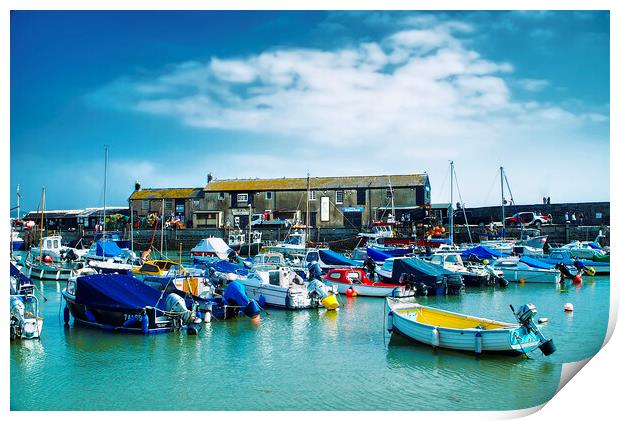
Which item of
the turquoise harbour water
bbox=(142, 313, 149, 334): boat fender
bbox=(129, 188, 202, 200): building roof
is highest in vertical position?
bbox=(129, 188, 202, 200): building roof

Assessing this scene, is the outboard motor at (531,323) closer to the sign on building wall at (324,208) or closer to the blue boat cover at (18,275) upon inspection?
the blue boat cover at (18,275)

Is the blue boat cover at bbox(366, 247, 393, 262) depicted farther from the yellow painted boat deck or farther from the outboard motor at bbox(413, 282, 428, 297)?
the yellow painted boat deck

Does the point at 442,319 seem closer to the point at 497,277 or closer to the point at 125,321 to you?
the point at 125,321

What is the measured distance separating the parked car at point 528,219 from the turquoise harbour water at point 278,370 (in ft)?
101

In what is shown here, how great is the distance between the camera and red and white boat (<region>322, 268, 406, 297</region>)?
2238cm

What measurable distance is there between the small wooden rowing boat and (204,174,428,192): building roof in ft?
113

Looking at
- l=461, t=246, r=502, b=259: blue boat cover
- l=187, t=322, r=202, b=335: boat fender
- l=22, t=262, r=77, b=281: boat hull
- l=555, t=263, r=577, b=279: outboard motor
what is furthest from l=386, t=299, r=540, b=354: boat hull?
l=22, t=262, r=77, b=281: boat hull

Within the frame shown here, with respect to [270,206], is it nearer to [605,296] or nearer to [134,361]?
[605,296]

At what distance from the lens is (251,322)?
56.8 feet

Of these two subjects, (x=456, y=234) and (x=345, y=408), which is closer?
(x=345, y=408)

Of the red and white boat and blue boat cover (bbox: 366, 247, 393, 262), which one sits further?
blue boat cover (bbox: 366, 247, 393, 262)

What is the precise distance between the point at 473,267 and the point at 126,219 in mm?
40424
